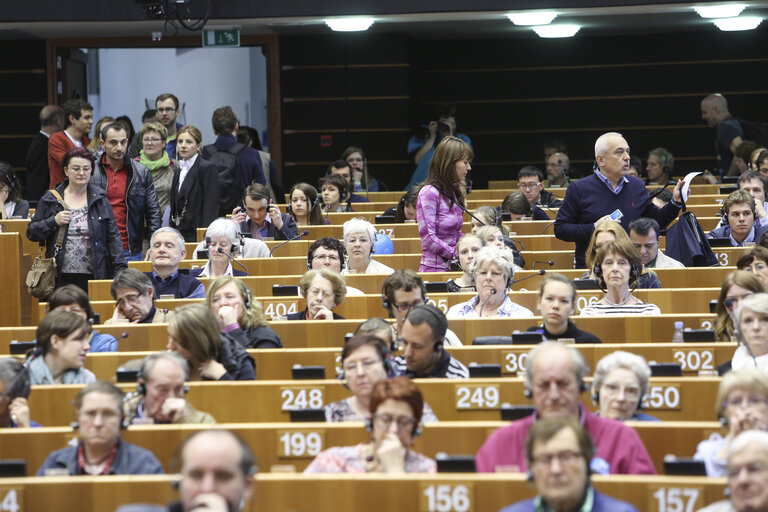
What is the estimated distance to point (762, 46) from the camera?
515 inches

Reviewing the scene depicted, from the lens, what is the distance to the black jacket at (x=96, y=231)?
21.3 ft

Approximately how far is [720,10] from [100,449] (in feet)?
27.5

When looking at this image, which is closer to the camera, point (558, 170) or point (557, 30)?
point (558, 170)

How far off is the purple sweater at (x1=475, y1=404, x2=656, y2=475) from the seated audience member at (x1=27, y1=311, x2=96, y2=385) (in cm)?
173

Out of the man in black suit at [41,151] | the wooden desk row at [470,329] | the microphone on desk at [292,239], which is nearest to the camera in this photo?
the wooden desk row at [470,329]

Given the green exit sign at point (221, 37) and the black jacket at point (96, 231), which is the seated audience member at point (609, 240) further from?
the green exit sign at point (221, 37)

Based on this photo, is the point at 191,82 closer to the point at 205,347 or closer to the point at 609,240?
the point at 609,240

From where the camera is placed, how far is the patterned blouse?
11.1ft

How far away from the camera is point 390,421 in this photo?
3.36 meters

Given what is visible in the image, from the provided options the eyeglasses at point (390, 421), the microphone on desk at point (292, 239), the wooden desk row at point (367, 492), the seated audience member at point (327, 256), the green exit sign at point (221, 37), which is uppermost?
the green exit sign at point (221, 37)

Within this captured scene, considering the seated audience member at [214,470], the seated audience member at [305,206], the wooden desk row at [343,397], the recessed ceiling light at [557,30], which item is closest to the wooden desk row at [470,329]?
the wooden desk row at [343,397]

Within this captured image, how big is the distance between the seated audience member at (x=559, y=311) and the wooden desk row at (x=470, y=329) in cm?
33

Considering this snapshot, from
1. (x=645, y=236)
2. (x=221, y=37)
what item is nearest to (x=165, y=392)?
(x=645, y=236)

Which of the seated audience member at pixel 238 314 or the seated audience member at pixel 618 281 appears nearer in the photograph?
the seated audience member at pixel 238 314
